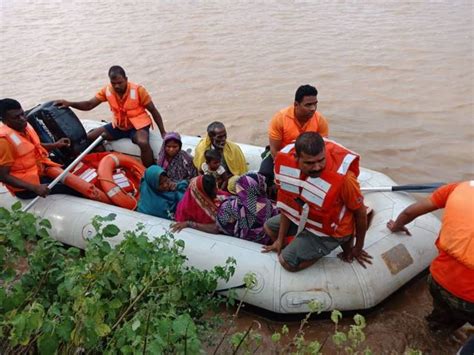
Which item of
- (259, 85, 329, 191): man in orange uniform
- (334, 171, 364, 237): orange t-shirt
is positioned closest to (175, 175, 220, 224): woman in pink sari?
(259, 85, 329, 191): man in orange uniform

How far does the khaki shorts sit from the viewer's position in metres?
2.79

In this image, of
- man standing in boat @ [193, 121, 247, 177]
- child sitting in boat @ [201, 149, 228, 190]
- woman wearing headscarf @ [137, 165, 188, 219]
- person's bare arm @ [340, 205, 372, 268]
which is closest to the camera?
person's bare arm @ [340, 205, 372, 268]

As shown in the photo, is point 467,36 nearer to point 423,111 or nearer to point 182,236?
point 423,111

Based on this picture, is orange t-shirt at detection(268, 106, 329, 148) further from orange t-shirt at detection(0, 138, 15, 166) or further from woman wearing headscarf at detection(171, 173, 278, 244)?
orange t-shirt at detection(0, 138, 15, 166)

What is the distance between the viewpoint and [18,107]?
347 cm

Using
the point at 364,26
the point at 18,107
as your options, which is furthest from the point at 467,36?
the point at 18,107

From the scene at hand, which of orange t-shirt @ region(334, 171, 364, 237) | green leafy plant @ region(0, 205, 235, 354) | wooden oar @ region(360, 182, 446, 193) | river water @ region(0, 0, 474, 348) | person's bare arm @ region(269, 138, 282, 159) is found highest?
green leafy plant @ region(0, 205, 235, 354)

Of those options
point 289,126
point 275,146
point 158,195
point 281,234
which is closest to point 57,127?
point 158,195

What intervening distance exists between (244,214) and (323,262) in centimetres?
66

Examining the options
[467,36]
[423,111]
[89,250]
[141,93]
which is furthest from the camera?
[467,36]

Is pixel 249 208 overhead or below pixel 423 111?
overhead

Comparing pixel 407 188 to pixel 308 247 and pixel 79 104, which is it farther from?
pixel 79 104

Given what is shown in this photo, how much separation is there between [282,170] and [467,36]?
285 inches

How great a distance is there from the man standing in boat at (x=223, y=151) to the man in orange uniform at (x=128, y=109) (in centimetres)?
83
